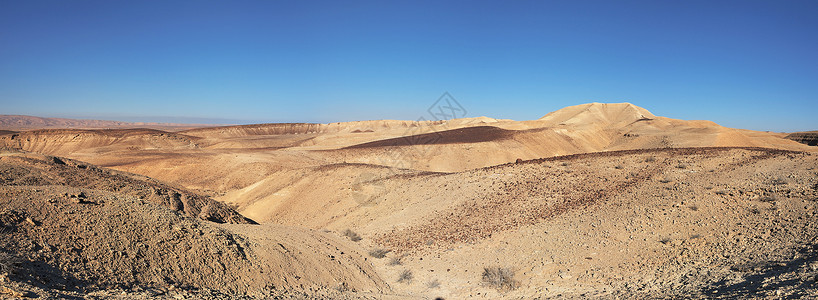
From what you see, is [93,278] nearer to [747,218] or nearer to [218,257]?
[218,257]

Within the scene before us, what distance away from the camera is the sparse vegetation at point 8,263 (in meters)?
4.76

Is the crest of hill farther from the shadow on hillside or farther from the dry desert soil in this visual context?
the shadow on hillside

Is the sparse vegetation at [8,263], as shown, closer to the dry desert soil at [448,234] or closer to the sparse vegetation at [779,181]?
the dry desert soil at [448,234]

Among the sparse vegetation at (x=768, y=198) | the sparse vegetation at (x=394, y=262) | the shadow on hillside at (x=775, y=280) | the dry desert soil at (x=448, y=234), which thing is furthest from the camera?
the sparse vegetation at (x=394, y=262)

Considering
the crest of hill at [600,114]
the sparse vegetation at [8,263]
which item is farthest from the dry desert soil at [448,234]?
the crest of hill at [600,114]

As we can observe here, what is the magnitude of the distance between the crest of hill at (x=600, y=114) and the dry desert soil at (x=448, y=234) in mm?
52166

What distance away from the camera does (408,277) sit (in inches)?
395

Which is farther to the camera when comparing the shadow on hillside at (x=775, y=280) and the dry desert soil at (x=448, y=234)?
the dry desert soil at (x=448, y=234)

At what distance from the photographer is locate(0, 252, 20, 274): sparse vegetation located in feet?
15.6

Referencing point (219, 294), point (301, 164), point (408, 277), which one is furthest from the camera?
point (301, 164)

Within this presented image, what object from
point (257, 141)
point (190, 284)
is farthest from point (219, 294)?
point (257, 141)

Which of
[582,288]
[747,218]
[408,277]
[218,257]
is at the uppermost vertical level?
[747,218]

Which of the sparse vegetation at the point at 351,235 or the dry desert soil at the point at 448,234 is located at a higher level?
the dry desert soil at the point at 448,234

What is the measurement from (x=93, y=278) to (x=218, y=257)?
2.10 m
